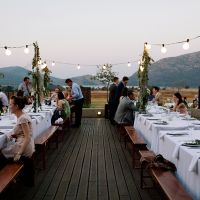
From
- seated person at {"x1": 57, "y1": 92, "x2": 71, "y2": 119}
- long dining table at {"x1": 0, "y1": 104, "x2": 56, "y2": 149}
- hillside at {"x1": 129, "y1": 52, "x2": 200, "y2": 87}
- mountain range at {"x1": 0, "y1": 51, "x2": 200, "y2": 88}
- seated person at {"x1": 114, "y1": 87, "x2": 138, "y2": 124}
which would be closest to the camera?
long dining table at {"x1": 0, "y1": 104, "x2": 56, "y2": 149}

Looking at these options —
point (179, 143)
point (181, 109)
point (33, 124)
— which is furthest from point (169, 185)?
point (181, 109)

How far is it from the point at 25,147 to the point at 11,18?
607 inches

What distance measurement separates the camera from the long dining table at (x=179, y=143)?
14.0 feet

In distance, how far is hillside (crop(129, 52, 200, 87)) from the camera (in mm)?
44163

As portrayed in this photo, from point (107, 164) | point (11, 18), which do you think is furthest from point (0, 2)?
point (107, 164)

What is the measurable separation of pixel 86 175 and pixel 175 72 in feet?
163

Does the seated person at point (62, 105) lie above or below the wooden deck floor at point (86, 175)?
above

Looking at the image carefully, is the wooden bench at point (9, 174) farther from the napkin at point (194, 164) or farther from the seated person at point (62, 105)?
the seated person at point (62, 105)

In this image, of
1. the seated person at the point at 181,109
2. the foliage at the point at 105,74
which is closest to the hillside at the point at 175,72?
the foliage at the point at 105,74

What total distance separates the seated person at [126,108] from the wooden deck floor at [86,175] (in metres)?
0.56

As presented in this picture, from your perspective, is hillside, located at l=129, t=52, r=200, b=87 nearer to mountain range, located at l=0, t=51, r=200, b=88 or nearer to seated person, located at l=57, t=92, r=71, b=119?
mountain range, located at l=0, t=51, r=200, b=88

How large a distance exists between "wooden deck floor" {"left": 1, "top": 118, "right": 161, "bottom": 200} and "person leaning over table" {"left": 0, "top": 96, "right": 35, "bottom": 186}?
15.5 inches

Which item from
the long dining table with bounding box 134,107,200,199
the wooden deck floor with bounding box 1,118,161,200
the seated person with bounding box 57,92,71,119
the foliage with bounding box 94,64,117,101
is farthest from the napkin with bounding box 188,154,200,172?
the foliage with bounding box 94,64,117,101

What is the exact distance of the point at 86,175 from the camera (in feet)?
20.9
